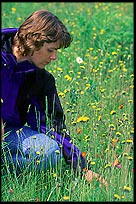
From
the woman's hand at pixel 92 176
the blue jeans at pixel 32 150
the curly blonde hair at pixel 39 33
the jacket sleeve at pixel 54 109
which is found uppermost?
the curly blonde hair at pixel 39 33

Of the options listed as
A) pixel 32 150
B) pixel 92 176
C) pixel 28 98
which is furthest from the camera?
pixel 28 98

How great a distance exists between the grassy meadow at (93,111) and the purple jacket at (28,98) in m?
0.09

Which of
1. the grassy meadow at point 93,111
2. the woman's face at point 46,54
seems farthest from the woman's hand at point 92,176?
the woman's face at point 46,54

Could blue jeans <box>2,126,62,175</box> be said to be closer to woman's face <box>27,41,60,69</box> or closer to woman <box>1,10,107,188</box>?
woman <box>1,10,107,188</box>

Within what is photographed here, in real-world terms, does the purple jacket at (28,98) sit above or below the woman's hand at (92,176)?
above

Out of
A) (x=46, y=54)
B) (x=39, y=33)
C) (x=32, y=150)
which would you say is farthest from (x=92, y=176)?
(x=39, y=33)

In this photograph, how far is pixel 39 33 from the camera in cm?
303

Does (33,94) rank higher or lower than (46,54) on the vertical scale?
lower

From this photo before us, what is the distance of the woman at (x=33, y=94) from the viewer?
2914 millimetres

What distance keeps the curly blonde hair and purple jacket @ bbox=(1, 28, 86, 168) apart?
87 mm

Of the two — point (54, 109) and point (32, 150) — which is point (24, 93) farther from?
point (32, 150)

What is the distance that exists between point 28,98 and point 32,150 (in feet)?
1.39

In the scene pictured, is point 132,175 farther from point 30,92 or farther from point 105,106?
point 105,106

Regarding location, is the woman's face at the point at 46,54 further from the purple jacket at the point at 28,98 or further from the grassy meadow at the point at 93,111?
the grassy meadow at the point at 93,111
